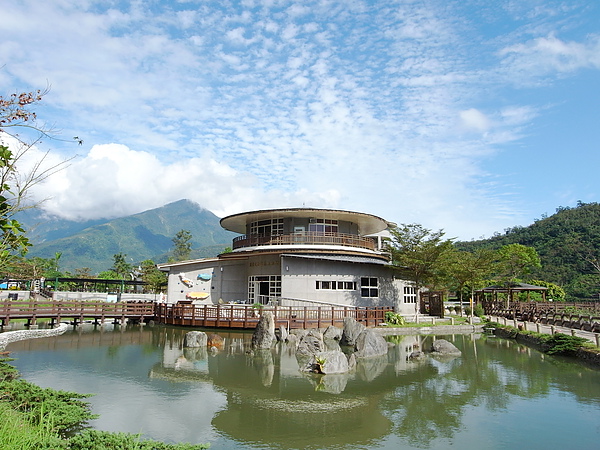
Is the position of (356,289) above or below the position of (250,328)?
above

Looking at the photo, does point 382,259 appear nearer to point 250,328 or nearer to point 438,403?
point 250,328

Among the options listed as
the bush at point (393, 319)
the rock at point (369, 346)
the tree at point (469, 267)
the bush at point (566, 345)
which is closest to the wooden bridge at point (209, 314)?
the bush at point (393, 319)

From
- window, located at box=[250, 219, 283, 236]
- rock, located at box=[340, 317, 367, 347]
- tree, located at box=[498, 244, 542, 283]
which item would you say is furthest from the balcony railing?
tree, located at box=[498, 244, 542, 283]

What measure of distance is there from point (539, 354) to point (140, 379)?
1735 cm

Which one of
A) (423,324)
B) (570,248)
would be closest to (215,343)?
(423,324)

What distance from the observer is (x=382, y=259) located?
30141mm

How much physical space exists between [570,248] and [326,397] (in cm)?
5492

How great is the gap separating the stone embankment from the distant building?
7.64m

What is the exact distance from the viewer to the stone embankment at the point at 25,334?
18683 millimetres

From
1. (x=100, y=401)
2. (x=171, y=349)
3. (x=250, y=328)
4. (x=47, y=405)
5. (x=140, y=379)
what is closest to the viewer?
(x=47, y=405)

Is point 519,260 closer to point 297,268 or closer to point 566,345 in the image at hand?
point 566,345

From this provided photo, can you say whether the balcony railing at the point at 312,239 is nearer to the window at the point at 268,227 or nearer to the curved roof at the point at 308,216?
the window at the point at 268,227

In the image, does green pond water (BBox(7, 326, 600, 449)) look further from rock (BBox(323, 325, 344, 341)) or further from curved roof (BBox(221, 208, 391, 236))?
curved roof (BBox(221, 208, 391, 236))

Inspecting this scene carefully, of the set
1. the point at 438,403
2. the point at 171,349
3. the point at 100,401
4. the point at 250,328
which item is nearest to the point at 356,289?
the point at 250,328
